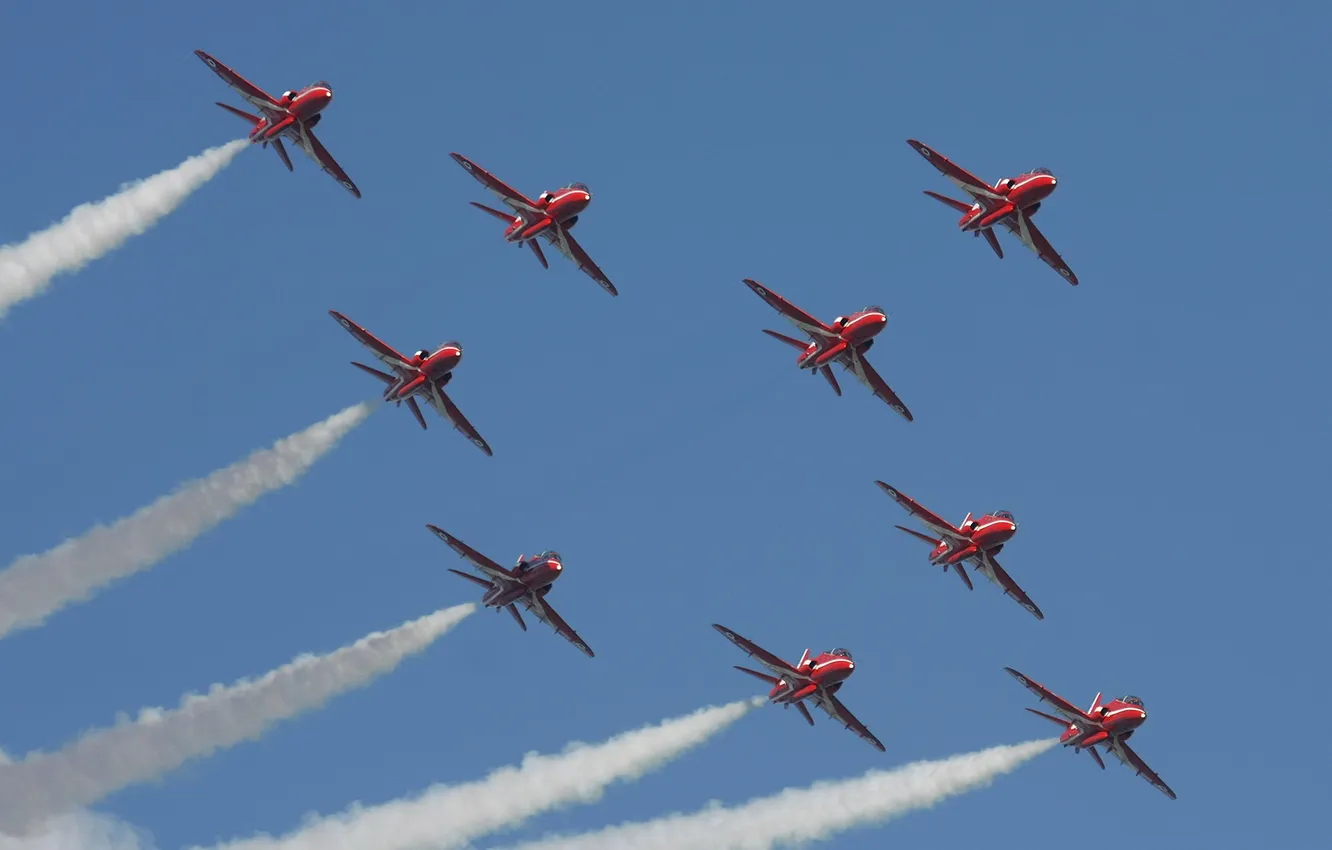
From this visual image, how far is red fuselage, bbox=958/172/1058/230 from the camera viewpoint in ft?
506

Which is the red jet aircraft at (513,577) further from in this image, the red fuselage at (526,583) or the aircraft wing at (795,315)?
the aircraft wing at (795,315)

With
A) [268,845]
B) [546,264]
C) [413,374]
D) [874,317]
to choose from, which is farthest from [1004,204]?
[268,845]

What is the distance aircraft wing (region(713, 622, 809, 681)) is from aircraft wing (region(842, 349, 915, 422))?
17822 millimetres

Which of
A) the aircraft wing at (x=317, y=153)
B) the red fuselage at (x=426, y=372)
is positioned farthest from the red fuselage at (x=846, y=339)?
the aircraft wing at (x=317, y=153)

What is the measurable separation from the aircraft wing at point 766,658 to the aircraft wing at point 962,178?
3107 cm

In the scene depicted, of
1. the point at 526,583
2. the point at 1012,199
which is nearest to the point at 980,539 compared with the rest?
the point at 1012,199

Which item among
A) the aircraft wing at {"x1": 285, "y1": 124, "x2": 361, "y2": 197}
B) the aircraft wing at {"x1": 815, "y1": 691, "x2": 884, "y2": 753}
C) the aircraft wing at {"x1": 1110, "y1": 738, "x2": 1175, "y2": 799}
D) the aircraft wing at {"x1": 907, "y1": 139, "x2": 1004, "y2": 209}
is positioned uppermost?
the aircraft wing at {"x1": 285, "y1": 124, "x2": 361, "y2": 197}

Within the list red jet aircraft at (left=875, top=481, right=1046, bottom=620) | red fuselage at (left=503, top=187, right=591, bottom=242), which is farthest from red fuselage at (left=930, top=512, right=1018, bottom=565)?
red fuselage at (left=503, top=187, right=591, bottom=242)

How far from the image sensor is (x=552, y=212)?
509ft

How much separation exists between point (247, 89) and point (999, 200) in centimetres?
4720

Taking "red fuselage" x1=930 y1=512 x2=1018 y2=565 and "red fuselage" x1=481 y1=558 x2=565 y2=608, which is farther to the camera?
"red fuselage" x1=930 y1=512 x2=1018 y2=565

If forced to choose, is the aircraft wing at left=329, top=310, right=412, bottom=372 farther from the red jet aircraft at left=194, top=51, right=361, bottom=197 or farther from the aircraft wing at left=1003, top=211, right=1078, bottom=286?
the aircraft wing at left=1003, top=211, right=1078, bottom=286

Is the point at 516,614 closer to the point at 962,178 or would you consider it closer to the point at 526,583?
the point at 526,583

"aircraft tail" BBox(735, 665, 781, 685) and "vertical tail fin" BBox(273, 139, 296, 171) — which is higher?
"vertical tail fin" BBox(273, 139, 296, 171)
